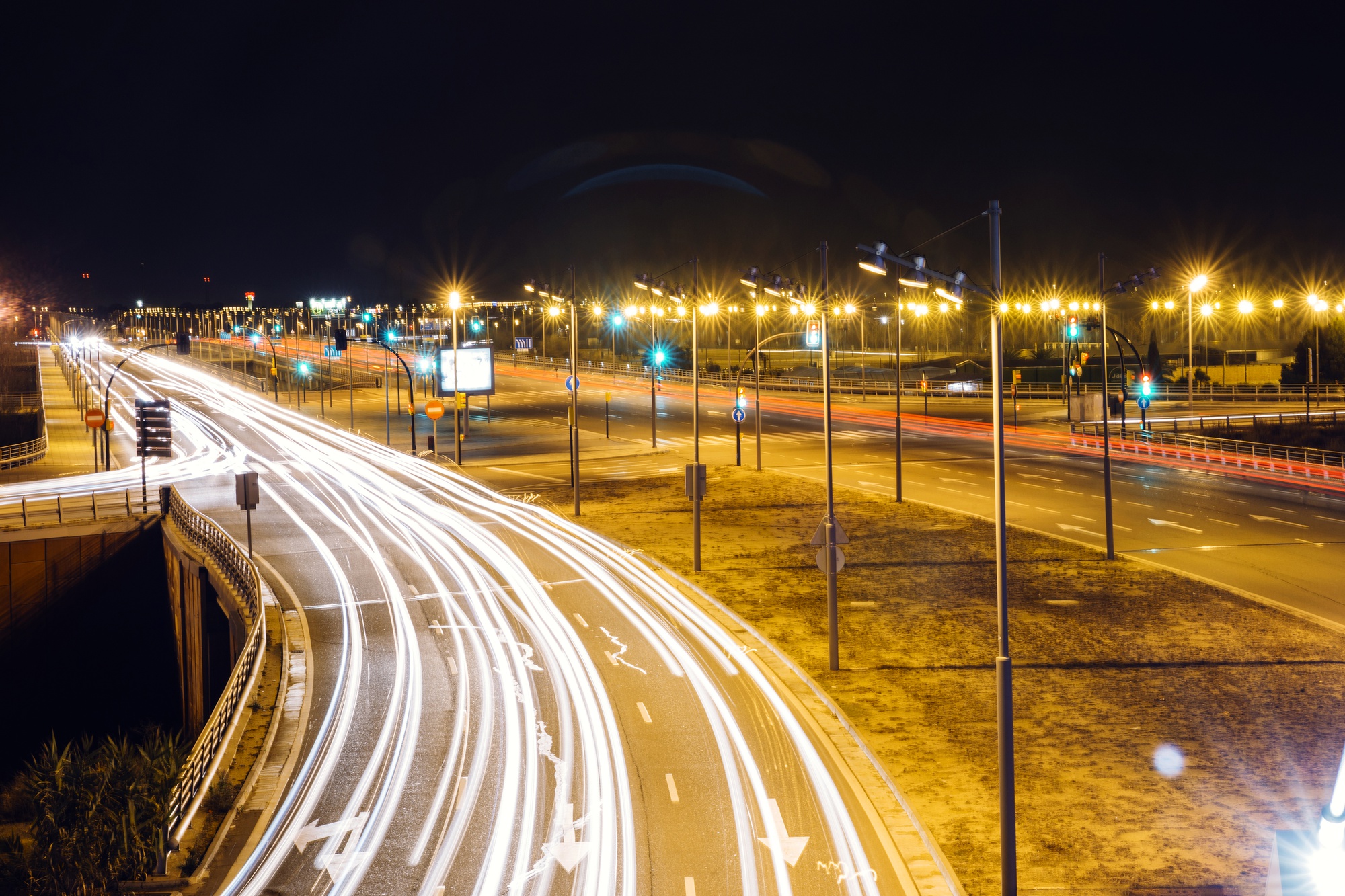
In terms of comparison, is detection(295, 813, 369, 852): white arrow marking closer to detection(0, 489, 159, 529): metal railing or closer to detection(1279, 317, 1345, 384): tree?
detection(0, 489, 159, 529): metal railing

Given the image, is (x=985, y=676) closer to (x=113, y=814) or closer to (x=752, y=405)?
(x=113, y=814)

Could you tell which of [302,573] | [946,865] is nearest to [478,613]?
[302,573]

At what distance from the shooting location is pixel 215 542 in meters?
29.3

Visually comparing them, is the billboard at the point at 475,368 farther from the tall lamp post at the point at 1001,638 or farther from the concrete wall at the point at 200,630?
the tall lamp post at the point at 1001,638

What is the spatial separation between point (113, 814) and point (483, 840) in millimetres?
5869

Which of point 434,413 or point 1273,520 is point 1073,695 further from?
point 434,413

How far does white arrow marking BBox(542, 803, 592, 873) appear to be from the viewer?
11.7 metres

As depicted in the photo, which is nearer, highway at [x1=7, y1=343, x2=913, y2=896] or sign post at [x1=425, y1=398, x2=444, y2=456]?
highway at [x1=7, y1=343, x2=913, y2=896]

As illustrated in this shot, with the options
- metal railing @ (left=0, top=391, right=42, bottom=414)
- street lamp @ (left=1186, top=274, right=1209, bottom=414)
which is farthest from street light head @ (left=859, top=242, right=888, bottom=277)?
metal railing @ (left=0, top=391, right=42, bottom=414)

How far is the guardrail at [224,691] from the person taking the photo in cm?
1306

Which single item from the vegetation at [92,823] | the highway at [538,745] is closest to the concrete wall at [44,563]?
the highway at [538,745]

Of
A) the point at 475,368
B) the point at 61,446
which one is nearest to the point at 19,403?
the point at 61,446

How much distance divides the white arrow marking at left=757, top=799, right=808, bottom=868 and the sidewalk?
4510 centimetres

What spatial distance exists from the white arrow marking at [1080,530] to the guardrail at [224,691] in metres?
23.3
